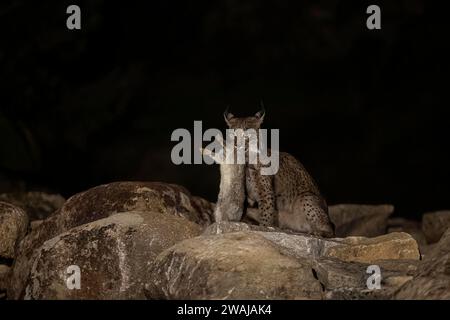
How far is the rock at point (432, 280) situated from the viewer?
7.88 meters

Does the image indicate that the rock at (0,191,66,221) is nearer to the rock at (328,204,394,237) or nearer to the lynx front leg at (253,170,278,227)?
the rock at (328,204,394,237)

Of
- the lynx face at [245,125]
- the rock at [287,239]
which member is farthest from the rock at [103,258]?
the lynx face at [245,125]

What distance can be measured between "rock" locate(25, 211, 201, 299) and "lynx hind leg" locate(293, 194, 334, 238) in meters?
2.58

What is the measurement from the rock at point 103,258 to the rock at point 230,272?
48 cm

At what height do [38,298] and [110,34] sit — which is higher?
[110,34]

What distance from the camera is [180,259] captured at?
8844 millimetres

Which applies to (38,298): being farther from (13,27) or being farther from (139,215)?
(13,27)

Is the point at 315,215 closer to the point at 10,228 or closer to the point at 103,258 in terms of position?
the point at 103,258

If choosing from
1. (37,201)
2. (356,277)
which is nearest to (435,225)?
(356,277)

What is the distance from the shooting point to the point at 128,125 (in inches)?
958

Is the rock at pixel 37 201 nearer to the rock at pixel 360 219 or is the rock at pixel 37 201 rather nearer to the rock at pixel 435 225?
the rock at pixel 360 219
